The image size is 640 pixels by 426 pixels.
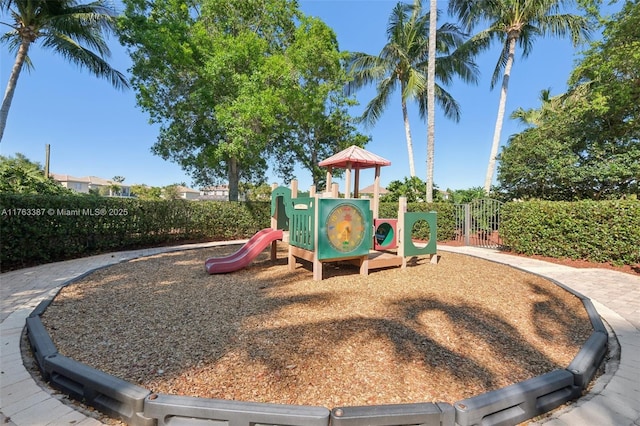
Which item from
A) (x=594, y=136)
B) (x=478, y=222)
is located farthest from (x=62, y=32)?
(x=594, y=136)

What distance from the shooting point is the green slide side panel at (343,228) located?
194 inches

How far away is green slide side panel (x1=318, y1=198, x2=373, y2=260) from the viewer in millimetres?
4918

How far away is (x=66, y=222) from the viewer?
677 cm

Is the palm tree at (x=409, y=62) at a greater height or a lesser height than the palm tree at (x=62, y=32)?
greater

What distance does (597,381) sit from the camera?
2369 mm

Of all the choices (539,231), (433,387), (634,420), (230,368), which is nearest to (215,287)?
(230,368)

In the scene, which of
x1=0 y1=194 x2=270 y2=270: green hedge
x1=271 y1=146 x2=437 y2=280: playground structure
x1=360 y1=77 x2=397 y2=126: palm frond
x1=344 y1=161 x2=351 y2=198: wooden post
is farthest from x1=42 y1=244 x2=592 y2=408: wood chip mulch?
x1=360 y1=77 x2=397 y2=126: palm frond

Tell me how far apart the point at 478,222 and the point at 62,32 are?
17608 mm

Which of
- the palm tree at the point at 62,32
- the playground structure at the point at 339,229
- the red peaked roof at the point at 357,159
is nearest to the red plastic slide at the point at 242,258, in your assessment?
the playground structure at the point at 339,229

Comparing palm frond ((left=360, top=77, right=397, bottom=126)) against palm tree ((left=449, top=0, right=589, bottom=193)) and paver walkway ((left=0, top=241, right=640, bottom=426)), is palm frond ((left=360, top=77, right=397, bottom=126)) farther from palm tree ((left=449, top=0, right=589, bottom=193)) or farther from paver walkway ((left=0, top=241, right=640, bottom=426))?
paver walkway ((left=0, top=241, right=640, bottom=426))

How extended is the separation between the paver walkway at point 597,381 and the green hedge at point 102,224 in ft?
2.20

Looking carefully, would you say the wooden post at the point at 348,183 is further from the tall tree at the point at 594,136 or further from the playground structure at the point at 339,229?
the tall tree at the point at 594,136

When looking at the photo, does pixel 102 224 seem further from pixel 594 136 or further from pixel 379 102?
pixel 594 136

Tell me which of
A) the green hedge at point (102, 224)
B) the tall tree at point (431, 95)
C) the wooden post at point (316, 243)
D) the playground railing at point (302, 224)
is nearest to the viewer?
the wooden post at point (316, 243)
